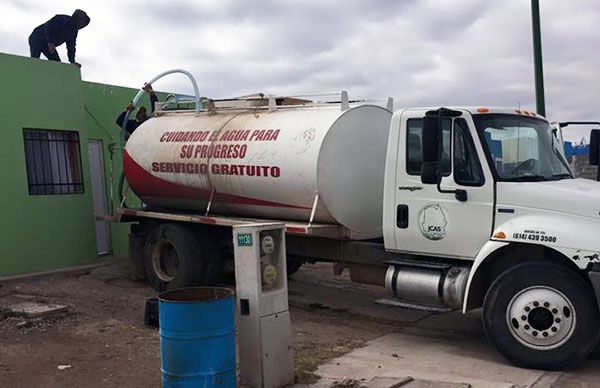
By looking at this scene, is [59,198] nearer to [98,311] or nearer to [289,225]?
[98,311]

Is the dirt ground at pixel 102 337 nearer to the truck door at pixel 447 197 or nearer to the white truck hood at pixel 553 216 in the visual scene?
the truck door at pixel 447 197

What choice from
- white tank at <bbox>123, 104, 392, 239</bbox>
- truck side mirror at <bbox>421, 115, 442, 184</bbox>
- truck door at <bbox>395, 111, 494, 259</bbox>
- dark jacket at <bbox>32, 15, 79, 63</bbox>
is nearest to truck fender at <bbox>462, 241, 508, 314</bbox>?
truck door at <bbox>395, 111, 494, 259</bbox>

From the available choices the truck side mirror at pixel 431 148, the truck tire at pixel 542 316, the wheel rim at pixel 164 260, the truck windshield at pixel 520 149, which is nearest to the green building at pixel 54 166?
the wheel rim at pixel 164 260

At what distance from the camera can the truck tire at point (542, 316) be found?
5.66 metres

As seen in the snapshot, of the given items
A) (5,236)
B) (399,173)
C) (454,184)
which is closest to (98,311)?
(5,236)

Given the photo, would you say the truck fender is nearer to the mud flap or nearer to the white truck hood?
the white truck hood

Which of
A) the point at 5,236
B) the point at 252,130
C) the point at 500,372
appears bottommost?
the point at 500,372

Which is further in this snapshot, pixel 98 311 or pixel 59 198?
pixel 59 198

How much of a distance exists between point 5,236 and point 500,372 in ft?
25.6

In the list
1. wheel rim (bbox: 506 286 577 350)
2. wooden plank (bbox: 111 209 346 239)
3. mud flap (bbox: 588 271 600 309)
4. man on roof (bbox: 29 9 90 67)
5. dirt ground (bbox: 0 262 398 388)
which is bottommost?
dirt ground (bbox: 0 262 398 388)

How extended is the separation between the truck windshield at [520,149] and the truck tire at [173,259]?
15.3 feet

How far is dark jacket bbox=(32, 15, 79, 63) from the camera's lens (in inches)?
450

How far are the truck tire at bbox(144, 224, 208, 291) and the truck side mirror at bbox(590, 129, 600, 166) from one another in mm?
5456

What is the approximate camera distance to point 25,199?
10148 millimetres
